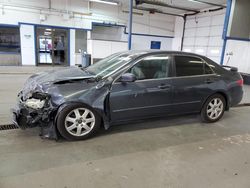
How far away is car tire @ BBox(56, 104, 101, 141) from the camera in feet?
9.13

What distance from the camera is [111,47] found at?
12641 millimetres

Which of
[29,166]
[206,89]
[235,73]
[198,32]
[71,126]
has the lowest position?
[29,166]

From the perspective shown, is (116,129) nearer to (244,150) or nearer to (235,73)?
(244,150)

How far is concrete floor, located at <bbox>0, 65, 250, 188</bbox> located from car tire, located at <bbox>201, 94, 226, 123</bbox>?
322 mm

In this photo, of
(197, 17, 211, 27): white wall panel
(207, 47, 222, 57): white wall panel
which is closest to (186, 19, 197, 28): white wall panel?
(197, 17, 211, 27): white wall panel

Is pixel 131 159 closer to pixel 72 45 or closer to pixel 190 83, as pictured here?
pixel 190 83

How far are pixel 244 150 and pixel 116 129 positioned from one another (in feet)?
6.44

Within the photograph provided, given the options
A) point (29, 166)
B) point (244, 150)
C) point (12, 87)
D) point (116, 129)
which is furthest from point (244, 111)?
point (12, 87)

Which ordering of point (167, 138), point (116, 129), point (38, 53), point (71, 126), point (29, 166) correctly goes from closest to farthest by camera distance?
point (29, 166) → point (71, 126) → point (167, 138) → point (116, 129) → point (38, 53)

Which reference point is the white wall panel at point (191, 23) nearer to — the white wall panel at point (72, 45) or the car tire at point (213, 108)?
the white wall panel at point (72, 45)

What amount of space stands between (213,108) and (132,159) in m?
2.17

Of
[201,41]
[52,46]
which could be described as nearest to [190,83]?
[52,46]

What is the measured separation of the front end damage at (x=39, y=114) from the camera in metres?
2.74

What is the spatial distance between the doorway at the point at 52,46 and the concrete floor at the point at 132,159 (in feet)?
32.4
